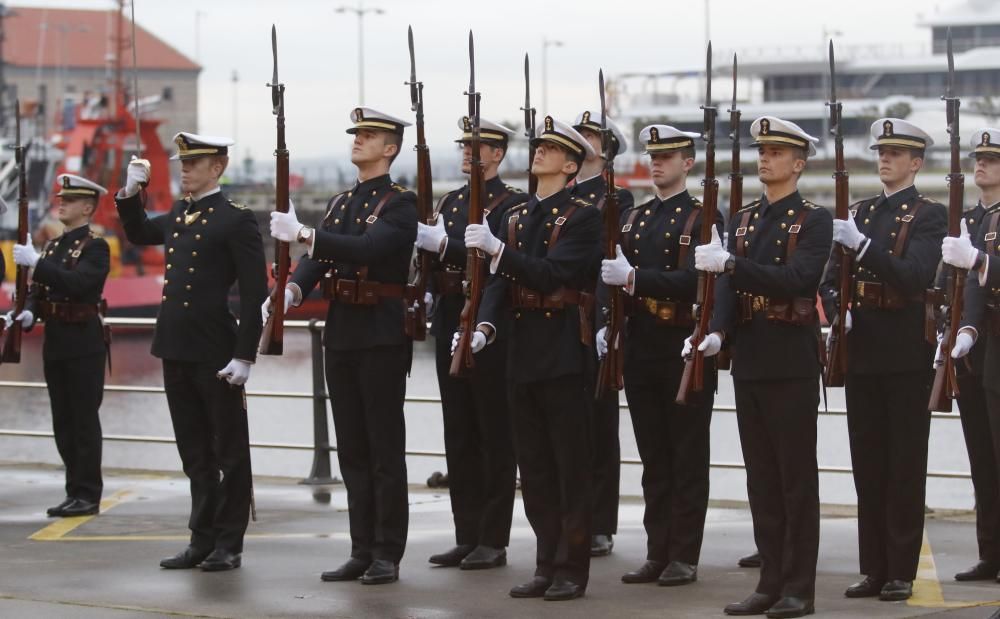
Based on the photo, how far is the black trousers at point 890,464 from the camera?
19.8 ft

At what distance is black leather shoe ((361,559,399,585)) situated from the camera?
20.8ft

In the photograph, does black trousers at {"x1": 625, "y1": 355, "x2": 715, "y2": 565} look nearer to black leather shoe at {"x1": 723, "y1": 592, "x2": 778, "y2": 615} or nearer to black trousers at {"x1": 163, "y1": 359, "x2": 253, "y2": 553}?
black leather shoe at {"x1": 723, "y1": 592, "x2": 778, "y2": 615}

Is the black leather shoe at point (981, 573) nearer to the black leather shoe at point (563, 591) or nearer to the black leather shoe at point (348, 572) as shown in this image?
the black leather shoe at point (563, 591)

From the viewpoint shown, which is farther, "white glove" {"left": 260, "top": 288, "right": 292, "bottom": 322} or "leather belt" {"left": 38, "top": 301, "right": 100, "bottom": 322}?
"leather belt" {"left": 38, "top": 301, "right": 100, "bottom": 322}

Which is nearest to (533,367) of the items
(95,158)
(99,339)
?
(99,339)

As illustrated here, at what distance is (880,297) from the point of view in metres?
6.05

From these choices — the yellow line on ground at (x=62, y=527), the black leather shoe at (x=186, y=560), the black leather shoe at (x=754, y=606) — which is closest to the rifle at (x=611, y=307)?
the black leather shoe at (x=754, y=606)

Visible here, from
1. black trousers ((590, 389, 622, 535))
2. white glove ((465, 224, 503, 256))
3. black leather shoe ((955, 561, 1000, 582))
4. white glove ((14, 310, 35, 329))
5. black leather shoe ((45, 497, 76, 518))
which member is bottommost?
black leather shoe ((45, 497, 76, 518))

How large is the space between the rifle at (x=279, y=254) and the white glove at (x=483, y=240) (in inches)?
30.3

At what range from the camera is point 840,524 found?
26.0 ft

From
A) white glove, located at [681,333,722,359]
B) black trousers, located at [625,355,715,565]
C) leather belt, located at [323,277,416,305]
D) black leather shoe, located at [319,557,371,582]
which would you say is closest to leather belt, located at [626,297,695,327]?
black trousers, located at [625,355,715,565]

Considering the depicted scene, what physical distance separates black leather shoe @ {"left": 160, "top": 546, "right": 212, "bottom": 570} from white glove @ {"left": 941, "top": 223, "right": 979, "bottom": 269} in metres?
3.09

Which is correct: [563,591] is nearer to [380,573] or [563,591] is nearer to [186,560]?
[380,573]

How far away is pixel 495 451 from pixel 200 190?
1570 mm
